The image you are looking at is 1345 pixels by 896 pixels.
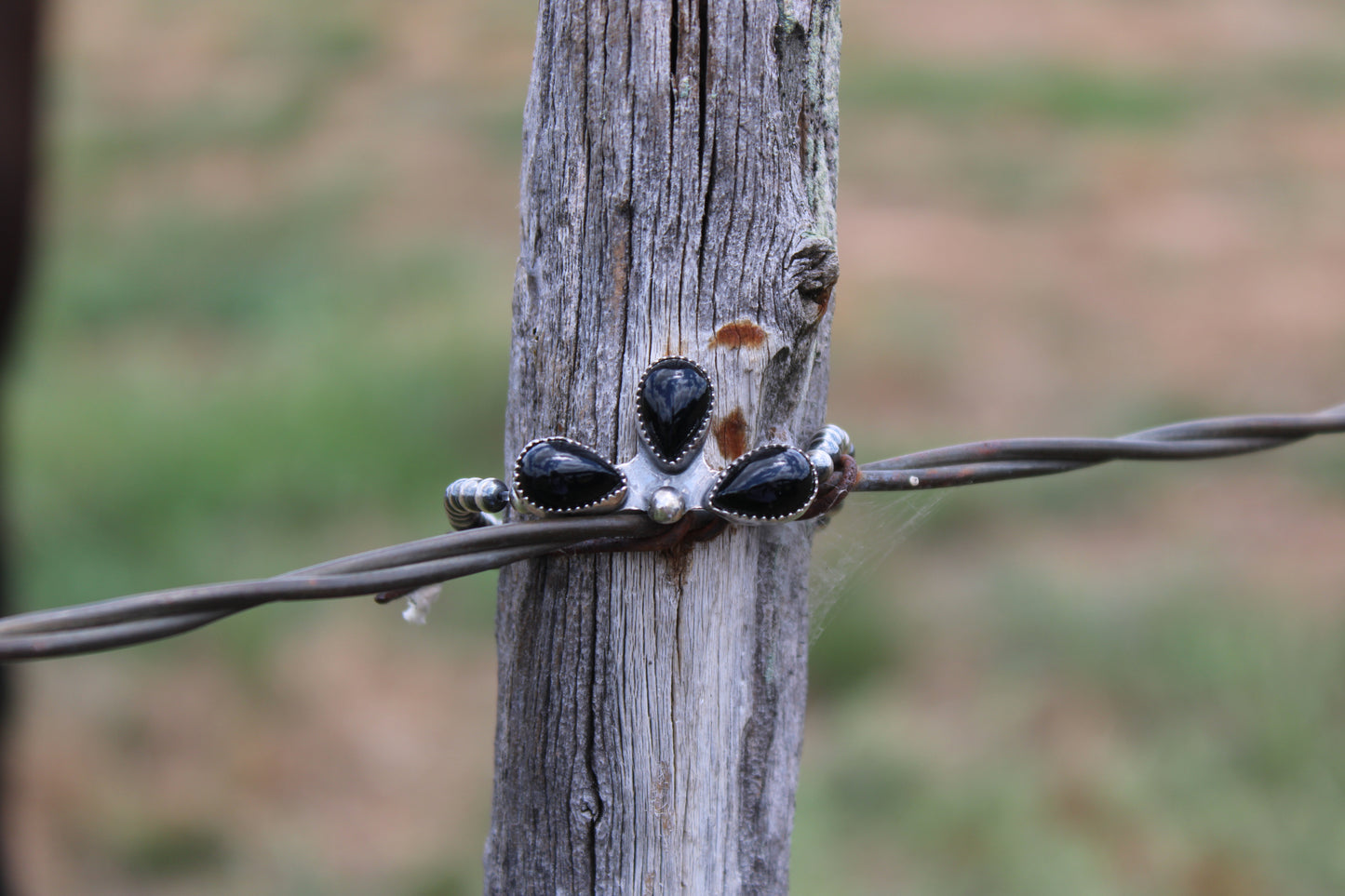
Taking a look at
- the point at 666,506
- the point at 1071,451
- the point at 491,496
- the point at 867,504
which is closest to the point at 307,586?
the point at 491,496

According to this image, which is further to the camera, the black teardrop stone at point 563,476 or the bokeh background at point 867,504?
the bokeh background at point 867,504

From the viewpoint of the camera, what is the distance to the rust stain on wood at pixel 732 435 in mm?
974

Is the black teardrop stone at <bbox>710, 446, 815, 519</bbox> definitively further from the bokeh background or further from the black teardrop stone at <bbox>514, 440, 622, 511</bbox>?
the bokeh background

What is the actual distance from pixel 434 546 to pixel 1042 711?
264cm

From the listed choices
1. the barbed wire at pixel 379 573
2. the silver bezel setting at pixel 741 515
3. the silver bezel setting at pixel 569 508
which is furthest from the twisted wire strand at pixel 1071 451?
the silver bezel setting at pixel 569 508

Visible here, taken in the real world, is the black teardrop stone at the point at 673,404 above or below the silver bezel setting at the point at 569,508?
above

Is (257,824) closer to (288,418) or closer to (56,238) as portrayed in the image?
(288,418)

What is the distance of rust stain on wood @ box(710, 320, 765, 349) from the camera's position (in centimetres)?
97

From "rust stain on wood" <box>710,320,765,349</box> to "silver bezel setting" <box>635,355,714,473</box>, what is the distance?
0.03 metres

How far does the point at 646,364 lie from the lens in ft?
3.17

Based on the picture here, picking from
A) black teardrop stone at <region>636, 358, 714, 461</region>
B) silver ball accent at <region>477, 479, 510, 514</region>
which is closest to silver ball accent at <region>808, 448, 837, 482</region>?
black teardrop stone at <region>636, 358, 714, 461</region>

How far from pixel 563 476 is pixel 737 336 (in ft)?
0.60

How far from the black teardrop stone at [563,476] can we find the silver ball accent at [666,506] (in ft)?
0.11

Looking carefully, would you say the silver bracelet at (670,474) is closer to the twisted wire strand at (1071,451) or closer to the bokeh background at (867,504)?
the twisted wire strand at (1071,451)
